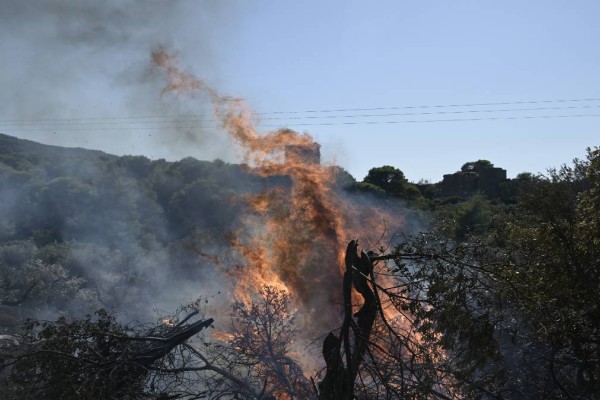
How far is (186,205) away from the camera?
161 ft

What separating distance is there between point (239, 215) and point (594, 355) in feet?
106

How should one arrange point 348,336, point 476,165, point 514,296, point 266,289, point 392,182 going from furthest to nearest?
point 476,165, point 392,182, point 266,289, point 514,296, point 348,336

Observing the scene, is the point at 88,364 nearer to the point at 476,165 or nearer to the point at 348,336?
the point at 348,336

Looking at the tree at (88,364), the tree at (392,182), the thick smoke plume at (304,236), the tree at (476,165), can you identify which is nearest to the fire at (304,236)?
the thick smoke plume at (304,236)

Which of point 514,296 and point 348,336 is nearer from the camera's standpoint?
point 348,336

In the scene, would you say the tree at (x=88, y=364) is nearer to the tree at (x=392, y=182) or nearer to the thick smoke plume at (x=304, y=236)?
the thick smoke plume at (x=304, y=236)

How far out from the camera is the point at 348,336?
22.3 ft

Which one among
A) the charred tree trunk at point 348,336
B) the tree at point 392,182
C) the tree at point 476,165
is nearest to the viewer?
A: the charred tree trunk at point 348,336

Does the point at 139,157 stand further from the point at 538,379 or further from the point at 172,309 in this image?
the point at 538,379

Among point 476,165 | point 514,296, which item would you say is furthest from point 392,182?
point 514,296

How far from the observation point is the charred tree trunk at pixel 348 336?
269 inches

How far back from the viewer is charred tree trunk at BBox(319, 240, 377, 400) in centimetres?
683

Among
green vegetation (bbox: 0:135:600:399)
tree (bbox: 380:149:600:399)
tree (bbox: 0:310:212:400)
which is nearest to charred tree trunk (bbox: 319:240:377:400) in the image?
green vegetation (bbox: 0:135:600:399)

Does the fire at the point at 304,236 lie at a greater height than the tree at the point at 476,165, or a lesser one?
lesser
